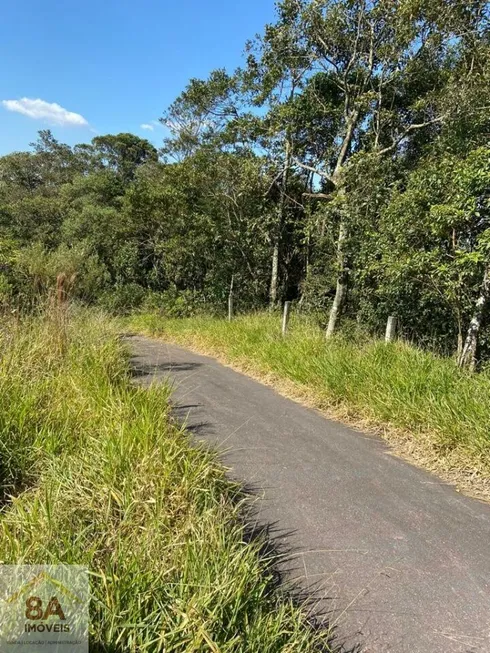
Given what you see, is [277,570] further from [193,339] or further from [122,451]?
[193,339]

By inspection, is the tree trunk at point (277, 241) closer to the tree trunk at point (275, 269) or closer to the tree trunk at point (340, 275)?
the tree trunk at point (275, 269)

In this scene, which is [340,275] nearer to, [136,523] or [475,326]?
[475,326]

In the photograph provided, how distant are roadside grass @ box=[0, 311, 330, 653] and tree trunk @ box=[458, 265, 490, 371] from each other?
4.46m

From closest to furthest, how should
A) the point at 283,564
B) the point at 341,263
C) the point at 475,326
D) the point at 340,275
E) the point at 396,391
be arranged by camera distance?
the point at 283,564 → the point at 396,391 → the point at 475,326 → the point at 341,263 → the point at 340,275

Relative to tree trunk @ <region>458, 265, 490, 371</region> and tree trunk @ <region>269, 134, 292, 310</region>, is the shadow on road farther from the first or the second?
tree trunk @ <region>269, 134, 292, 310</region>

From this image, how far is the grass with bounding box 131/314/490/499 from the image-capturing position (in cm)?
396
